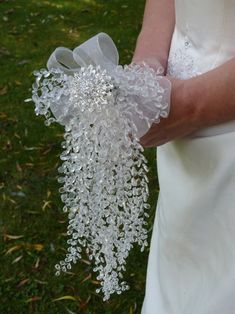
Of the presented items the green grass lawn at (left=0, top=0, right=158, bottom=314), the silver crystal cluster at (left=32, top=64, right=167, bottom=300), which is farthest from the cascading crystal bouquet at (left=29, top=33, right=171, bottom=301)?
the green grass lawn at (left=0, top=0, right=158, bottom=314)

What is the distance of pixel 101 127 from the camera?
3.63 ft

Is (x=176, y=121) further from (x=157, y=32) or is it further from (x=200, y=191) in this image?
(x=157, y=32)

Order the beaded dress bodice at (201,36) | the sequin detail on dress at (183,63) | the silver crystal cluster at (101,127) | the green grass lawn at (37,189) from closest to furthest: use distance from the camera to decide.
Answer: the silver crystal cluster at (101,127) → the beaded dress bodice at (201,36) → the sequin detail on dress at (183,63) → the green grass lawn at (37,189)

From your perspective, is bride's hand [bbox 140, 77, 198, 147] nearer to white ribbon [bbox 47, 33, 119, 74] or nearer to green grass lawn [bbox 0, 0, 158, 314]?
white ribbon [bbox 47, 33, 119, 74]

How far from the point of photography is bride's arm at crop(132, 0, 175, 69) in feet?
4.62

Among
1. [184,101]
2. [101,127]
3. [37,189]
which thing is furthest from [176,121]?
[37,189]

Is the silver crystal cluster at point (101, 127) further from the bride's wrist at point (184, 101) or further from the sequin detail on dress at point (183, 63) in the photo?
the sequin detail on dress at point (183, 63)

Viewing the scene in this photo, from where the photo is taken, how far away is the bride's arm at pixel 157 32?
141 cm

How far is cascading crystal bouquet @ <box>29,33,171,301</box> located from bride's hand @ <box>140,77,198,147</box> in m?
0.02

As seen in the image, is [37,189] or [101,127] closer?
[101,127]

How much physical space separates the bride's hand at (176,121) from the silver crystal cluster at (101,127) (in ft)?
0.13

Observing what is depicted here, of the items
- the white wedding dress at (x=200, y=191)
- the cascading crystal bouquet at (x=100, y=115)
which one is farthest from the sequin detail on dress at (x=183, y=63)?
the cascading crystal bouquet at (x=100, y=115)

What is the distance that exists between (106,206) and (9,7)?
4801mm

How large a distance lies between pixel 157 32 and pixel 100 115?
0.47 metres
